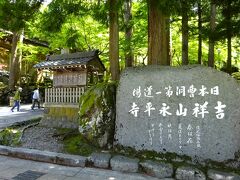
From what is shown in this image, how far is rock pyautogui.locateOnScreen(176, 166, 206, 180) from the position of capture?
6.06m

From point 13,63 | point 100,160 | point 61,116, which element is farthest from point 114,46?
point 13,63

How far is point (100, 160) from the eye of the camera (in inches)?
274

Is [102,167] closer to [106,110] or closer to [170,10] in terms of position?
[106,110]

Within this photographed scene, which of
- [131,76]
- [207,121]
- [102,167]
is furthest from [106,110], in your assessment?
[207,121]

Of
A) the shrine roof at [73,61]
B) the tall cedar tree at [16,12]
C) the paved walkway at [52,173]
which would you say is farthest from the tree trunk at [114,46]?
the paved walkway at [52,173]

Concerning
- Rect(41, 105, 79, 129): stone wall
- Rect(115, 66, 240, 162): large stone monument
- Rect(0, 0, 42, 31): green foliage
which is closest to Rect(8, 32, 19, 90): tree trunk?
Rect(41, 105, 79, 129): stone wall

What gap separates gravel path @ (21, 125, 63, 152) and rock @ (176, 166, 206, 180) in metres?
3.34

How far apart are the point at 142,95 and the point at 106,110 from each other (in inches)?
48.0

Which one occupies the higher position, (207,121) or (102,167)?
(207,121)

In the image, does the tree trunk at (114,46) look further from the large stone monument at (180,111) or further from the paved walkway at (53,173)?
the paved walkway at (53,173)

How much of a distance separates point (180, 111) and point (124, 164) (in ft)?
5.92

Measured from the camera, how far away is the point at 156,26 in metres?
8.45

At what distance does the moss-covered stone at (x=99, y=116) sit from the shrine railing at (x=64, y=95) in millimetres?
2923

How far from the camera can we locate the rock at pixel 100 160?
6.89 metres
